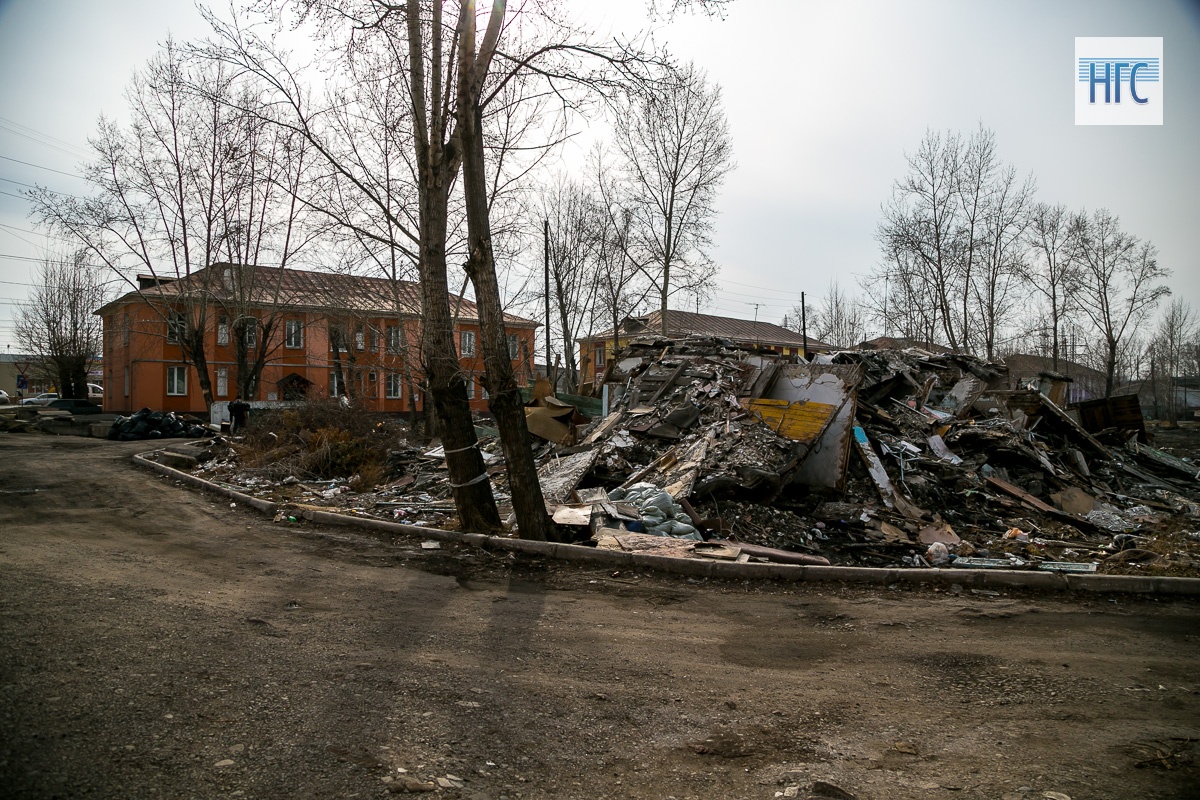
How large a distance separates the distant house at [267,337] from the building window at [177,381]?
48 mm

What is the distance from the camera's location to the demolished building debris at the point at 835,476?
8.69 m

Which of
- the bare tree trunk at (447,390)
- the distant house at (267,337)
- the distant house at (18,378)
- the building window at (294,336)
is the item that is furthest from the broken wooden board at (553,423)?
the distant house at (18,378)

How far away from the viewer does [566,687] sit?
4059 millimetres

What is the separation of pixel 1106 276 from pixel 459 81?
124 feet

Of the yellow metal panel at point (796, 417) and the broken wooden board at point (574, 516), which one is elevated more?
the yellow metal panel at point (796, 417)

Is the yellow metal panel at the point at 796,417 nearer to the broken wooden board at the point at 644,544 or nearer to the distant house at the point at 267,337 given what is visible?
the broken wooden board at the point at 644,544

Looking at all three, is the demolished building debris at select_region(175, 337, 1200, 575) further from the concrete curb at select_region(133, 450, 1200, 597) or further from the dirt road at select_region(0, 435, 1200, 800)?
the dirt road at select_region(0, 435, 1200, 800)

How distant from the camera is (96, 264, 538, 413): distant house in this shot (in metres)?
27.3

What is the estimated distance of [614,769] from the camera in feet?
10.3

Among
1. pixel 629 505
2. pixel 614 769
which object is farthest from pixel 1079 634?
pixel 629 505

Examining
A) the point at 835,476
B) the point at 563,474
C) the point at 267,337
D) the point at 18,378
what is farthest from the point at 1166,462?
the point at 18,378

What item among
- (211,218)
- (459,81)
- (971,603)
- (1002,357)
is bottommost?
(971,603)

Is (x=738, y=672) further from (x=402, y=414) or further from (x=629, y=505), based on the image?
(x=402, y=414)

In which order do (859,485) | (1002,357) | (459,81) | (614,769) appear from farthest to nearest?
(1002,357) < (859,485) < (459,81) < (614,769)
